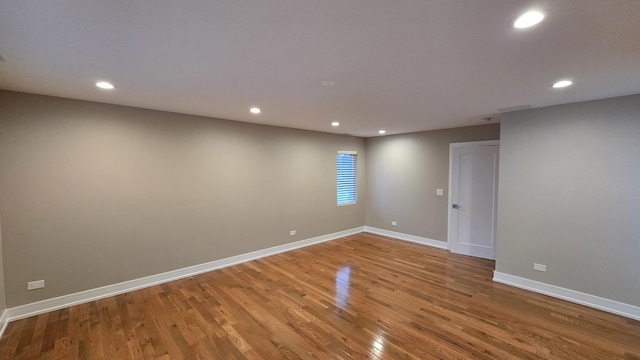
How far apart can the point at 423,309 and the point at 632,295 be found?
233 cm

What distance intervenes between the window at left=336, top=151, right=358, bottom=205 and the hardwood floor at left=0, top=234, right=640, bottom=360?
2.60 meters

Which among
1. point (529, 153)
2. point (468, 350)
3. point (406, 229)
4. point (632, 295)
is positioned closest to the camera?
point (468, 350)

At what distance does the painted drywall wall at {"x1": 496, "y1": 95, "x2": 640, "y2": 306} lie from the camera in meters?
2.95

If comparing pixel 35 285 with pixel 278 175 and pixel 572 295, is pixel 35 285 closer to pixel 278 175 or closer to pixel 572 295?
pixel 278 175

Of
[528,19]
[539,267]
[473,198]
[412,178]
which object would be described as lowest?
[539,267]

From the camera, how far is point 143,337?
253 centimetres

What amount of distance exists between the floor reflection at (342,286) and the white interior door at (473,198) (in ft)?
8.21

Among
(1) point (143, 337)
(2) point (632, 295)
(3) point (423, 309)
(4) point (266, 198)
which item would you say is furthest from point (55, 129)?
(2) point (632, 295)

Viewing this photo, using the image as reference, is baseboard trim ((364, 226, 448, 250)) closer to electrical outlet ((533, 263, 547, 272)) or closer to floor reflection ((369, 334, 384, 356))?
electrical outlet ((533, 263, 547, 272))

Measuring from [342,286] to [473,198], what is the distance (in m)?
3.17

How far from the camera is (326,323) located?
9.01 ft

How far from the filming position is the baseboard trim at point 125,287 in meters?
2.87

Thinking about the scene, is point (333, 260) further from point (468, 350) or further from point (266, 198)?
point (468, 350)

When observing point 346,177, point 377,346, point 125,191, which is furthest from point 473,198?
point 125,191
